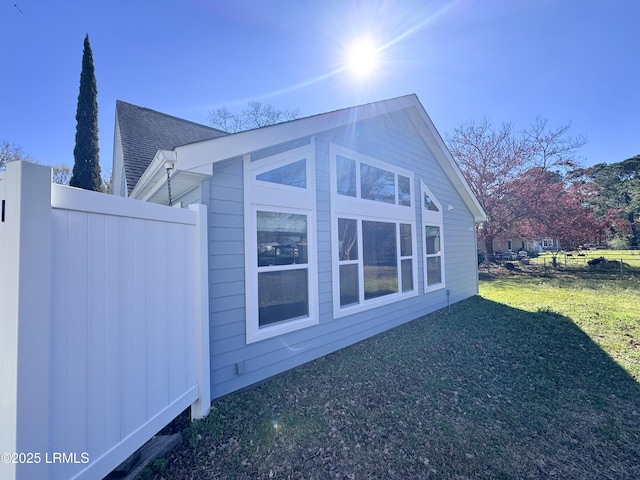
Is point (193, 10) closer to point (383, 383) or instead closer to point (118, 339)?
point (118, 339)

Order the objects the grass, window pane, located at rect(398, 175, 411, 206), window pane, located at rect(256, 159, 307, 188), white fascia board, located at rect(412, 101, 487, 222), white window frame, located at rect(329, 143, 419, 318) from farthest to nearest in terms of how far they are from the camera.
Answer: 1. white fascia board, located at rect(412, 101, 487, 222)
2. window pane, located at rect(398, 175, 411, 206)
3. white window frame, located at rect(329, 143, 419, 318)
4. window pane, located at rect(256, 159, 307, 188)
5. the grass

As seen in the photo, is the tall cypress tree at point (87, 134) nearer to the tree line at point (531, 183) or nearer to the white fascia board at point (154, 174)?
the white fascia board at point (154, 174)

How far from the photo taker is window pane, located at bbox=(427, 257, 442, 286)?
289 inches

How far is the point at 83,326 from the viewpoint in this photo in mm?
1647

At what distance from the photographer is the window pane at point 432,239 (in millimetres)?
7329

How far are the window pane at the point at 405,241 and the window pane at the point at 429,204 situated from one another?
122cm

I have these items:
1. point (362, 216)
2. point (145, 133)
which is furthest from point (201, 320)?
point (145, 133)

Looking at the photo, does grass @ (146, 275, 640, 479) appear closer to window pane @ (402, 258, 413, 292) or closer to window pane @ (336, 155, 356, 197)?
window pane @ (402, 258, 413, 292)

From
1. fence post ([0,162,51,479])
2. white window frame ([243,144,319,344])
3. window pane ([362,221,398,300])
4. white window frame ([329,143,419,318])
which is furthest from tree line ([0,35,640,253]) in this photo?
fence post ([0,162,51,479])

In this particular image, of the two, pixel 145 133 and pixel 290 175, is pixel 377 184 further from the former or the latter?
pixel 145 133

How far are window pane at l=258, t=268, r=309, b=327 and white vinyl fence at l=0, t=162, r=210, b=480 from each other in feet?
4.32

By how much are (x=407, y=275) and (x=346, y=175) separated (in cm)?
287

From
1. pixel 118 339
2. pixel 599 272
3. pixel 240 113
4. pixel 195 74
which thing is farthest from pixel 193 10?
pixel 599 272

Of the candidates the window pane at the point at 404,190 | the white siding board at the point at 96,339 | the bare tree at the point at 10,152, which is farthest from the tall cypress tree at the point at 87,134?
the white siding board at the point at 96,339
